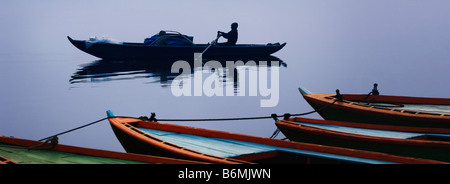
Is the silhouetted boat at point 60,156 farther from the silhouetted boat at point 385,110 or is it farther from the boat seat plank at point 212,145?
the silhouetted boat at point 385,110

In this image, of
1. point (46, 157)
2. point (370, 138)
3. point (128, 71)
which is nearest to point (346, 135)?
point (370, 138)

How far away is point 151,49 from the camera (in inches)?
1567

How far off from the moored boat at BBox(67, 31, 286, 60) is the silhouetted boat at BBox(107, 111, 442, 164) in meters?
31.1

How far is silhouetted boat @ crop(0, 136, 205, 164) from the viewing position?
6977 mm

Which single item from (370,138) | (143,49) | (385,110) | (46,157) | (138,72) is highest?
(143,49)

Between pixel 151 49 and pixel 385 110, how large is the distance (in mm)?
31216

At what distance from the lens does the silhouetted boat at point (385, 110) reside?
9953 mm

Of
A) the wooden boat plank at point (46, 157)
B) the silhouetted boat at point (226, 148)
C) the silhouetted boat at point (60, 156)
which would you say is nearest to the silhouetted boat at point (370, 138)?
the silhouetted boat at point (226, 148)

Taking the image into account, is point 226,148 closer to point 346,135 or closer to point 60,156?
point 346,135

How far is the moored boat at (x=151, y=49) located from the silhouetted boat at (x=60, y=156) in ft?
104

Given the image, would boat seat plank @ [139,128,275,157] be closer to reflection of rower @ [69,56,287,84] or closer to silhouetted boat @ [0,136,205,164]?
silhouetted boat @ [0,136,205,164]

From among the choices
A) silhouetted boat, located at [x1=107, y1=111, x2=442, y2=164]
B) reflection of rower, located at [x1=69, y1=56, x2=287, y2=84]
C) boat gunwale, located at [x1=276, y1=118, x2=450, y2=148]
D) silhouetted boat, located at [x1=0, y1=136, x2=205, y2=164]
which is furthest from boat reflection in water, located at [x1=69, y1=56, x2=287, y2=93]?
silhouetted boat, located at [x1=0, y1=136, x2=205, y2=164]
